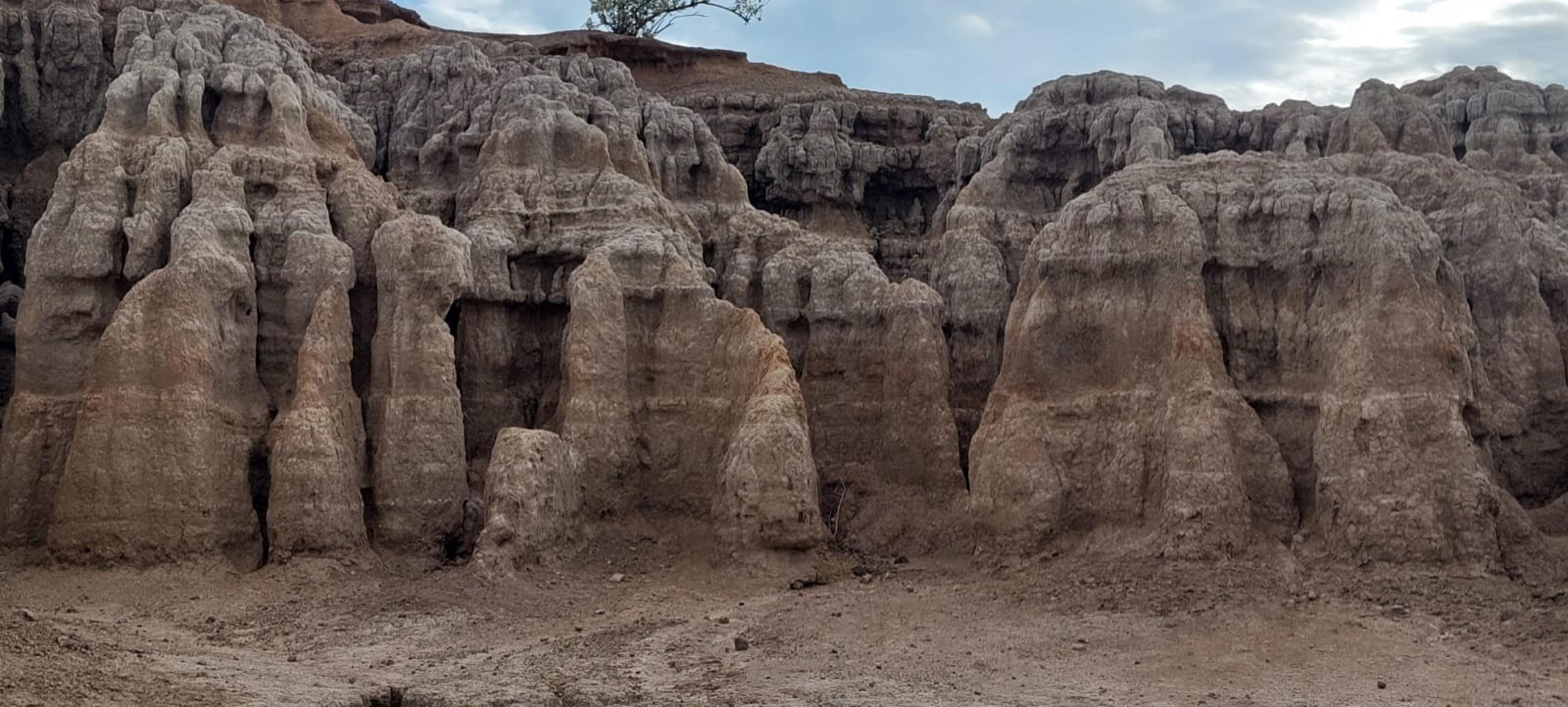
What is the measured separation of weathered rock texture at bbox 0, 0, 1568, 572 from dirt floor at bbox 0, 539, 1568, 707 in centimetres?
83

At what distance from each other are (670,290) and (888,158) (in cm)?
1882

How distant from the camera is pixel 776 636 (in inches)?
917

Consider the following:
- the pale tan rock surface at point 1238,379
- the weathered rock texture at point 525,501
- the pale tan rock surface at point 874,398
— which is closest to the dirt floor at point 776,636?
the weathered rock texture at point 525,501

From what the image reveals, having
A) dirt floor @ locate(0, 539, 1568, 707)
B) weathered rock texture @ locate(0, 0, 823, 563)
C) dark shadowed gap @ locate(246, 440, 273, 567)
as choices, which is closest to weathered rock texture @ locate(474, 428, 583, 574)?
dirt floor @ locate(0, 539, 1568, 707)

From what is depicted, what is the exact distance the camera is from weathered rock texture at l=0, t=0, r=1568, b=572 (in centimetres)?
2605

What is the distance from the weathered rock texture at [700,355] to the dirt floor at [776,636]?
0.83 metres

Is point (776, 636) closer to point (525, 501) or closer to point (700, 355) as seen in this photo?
point (525, 501)

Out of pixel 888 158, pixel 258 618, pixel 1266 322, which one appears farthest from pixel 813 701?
pixel 888 158

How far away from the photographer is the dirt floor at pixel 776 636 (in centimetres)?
1997

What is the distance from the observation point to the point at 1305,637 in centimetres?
2267

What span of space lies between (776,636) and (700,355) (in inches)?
313

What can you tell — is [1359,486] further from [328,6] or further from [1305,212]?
[328,6]

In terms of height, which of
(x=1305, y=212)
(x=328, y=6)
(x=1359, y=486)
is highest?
(x=328, y=6)

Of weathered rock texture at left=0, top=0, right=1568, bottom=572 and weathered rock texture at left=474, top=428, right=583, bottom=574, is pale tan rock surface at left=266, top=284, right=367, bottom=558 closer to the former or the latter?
weathered rock texture at left=0, top=0, right=1568, bottom=572
